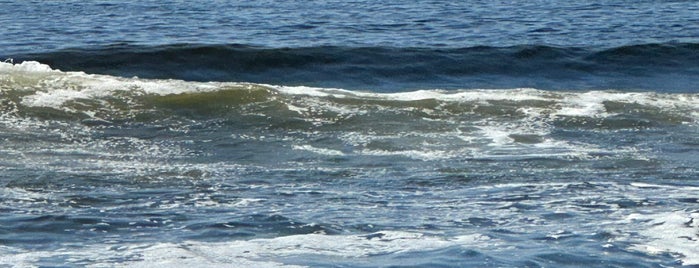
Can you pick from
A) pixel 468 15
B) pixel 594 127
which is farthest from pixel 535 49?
pixel 594 127

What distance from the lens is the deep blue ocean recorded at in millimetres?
6637

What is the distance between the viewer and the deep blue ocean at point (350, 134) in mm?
6637

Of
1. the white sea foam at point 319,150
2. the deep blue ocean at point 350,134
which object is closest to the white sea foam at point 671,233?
the deep blue ocean at point 350,134

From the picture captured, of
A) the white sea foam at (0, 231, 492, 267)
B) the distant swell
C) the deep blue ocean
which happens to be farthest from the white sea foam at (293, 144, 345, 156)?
the distant swell

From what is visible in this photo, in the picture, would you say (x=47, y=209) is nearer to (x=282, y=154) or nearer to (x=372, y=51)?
(x=282, y=154)

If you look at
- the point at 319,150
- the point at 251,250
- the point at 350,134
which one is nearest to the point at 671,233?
the point at 251,250

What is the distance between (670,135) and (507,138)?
4.15 feet

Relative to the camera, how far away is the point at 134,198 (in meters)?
7.78

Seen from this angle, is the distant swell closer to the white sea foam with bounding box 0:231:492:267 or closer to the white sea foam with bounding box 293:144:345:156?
the white sea foam with bounding box 293:144:345:156

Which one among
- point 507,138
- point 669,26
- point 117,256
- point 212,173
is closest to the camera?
point 117,256

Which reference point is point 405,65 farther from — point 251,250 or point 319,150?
point 251,250

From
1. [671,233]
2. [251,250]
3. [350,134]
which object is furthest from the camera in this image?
[350,134]

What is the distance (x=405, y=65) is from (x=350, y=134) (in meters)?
4.52

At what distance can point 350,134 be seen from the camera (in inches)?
413
